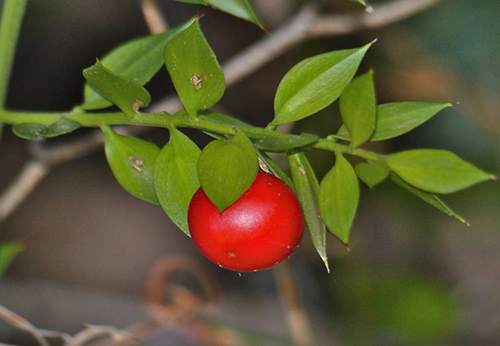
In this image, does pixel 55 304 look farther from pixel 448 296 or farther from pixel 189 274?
pixel 448 296

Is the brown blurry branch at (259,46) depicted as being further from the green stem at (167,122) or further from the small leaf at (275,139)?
the small leaf at (275,139)

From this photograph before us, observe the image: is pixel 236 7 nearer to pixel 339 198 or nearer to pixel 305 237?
pixel 339 198

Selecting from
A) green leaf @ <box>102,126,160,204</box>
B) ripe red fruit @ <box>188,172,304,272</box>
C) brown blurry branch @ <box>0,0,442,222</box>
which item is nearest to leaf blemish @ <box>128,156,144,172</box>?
green leaf @ <box>102,126,160,204</box>

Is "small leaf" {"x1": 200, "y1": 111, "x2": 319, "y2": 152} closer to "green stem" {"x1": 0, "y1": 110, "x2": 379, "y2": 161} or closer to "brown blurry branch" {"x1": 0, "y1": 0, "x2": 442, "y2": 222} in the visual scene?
"green stem" {"x1": 0, "y1": 110, "x2": 379, "y2": 161}

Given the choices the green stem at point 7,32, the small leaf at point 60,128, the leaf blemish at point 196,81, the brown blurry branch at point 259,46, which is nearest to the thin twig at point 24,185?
the brown blurry branch at point 259,46

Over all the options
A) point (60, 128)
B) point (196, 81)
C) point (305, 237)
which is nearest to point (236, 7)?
point (196, 81)

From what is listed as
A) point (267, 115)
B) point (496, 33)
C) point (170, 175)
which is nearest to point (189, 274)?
point (267, 115)
